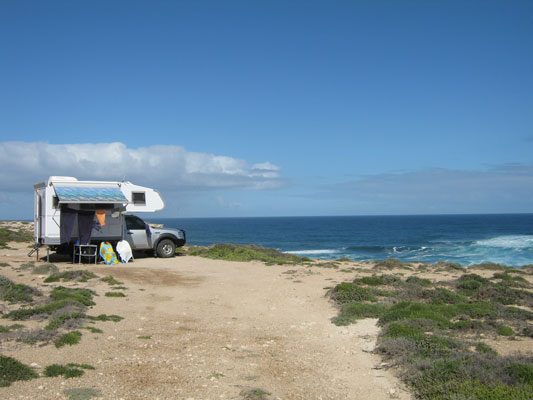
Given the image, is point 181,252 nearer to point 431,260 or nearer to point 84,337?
point 84,337

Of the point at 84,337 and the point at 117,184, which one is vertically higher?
the point at 117,184

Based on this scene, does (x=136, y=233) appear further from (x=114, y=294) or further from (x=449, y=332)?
(x=449, y=332)

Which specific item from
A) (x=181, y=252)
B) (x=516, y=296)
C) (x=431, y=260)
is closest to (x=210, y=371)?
(x=516, y=296)

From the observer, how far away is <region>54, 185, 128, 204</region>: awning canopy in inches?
761

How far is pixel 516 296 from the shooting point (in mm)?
13828

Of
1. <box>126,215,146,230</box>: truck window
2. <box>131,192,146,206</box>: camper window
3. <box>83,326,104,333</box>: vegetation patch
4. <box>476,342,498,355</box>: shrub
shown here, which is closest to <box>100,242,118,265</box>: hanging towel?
<box>126,215,146,230</box>: truck window

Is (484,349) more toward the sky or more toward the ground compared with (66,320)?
more toward the ground

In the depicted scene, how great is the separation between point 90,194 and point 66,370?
550 inches

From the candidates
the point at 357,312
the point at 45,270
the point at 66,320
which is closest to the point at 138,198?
the point at 45,270

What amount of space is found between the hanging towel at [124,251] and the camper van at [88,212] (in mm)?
411

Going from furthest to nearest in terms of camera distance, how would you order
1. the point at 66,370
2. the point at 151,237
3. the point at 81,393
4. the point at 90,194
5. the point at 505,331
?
1. the point at 151,237
2. the point at 90,194
3. the point at 505,331
4. the point at 66,370
5. the point at 81,393

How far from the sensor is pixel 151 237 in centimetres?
2261

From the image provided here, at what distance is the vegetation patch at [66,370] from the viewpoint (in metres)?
6.77

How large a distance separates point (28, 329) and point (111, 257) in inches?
457
